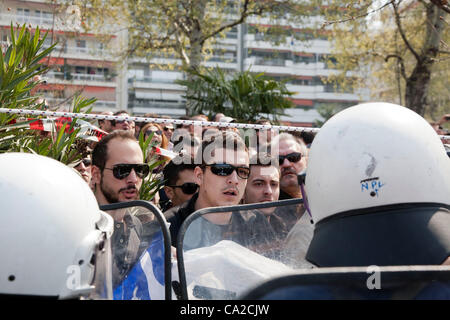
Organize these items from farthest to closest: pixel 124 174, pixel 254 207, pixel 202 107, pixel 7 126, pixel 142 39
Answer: pixel 142 39 < pixel 202 107 < pixel 7 126 < pixel 124 174 < pixel 254 207

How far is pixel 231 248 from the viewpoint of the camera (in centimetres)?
184

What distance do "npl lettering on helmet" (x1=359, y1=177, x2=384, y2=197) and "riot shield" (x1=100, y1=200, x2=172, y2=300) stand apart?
0.63 meters

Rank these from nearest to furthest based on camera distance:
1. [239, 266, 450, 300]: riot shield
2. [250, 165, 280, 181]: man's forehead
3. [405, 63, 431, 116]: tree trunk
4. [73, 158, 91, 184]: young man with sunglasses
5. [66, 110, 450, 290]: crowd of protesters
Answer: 1. [239, 266, 450, 300]: riot shield
2. [66, 110, 450, 290]: crowd of protesters
3. [250, 165, 280, 181]: man's forehead
4. [73, 158, 91, 184]: young man with sunglasses
5. [405, 63, 431, 116]: tree trunk

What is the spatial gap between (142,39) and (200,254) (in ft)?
53.7

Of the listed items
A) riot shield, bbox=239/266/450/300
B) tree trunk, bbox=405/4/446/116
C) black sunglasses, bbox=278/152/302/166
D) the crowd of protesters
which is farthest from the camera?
tree trunk, bbox=405/4/446/116

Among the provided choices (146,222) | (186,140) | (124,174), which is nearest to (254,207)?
(146,222)

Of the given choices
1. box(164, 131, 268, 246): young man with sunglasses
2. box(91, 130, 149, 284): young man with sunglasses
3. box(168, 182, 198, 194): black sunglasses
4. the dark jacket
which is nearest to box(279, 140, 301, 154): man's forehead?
box(168, 182, 198, 194): black sunglasses

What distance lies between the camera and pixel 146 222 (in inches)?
69.6

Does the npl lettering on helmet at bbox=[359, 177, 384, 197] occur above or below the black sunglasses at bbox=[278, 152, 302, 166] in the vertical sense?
above

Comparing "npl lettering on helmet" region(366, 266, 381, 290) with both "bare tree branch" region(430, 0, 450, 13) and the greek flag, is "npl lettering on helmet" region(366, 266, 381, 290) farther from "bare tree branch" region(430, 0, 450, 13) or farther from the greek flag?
"bare tree branch" region(430, 0, 450, 13)

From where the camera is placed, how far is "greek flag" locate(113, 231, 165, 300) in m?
1.71

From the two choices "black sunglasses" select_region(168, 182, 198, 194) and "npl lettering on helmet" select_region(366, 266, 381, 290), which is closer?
"npl lettering on helmet" select_region(366, 266, 381, 290)

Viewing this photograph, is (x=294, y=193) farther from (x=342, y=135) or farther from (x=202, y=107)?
(x=202, y=107)

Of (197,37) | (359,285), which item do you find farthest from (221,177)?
(197,37)
